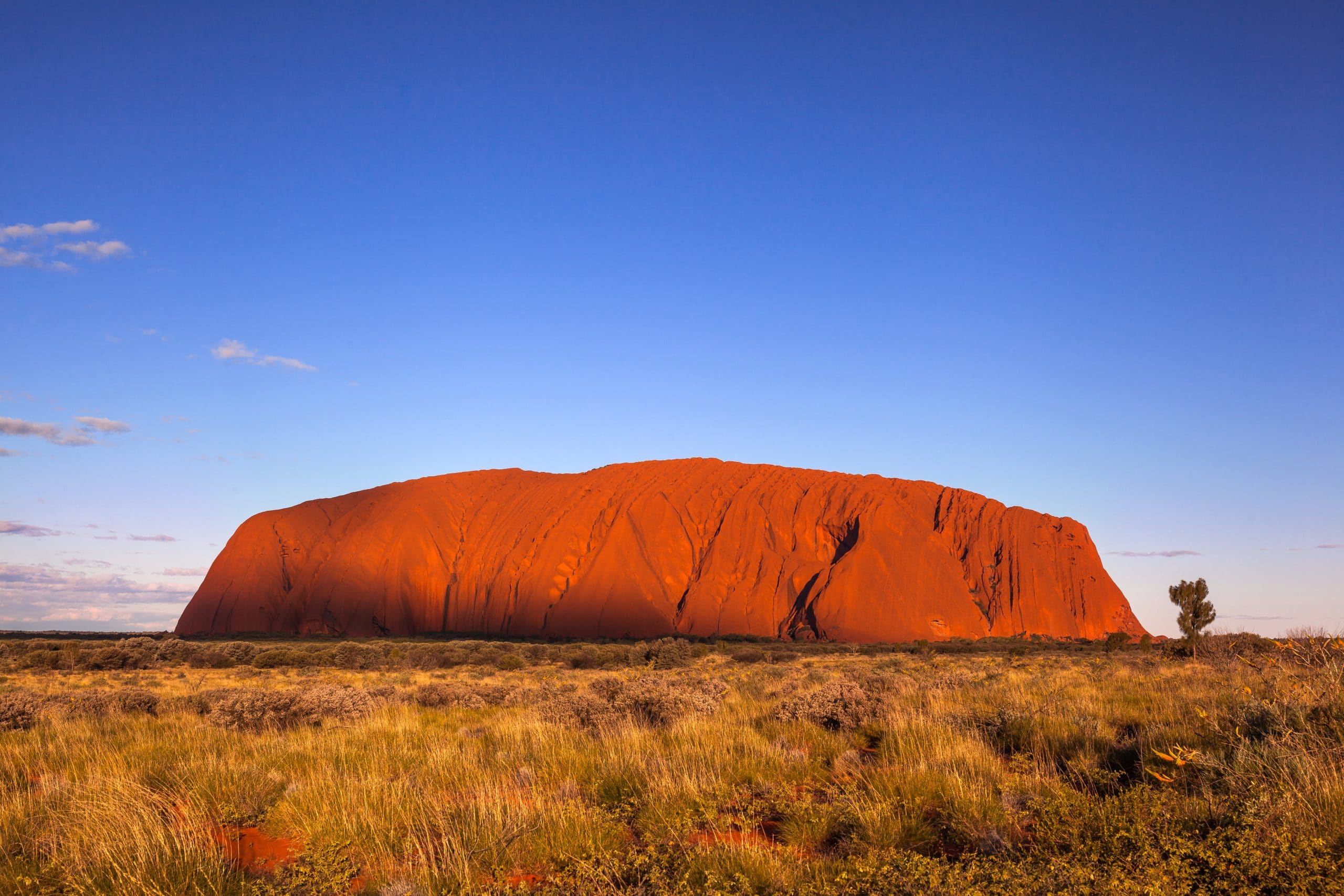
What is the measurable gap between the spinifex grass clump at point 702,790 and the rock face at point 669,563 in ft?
161

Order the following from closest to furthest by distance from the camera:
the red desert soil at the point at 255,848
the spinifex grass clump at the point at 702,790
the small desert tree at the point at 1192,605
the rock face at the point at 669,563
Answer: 1. the spinifex grass clump at the point at 702,790
2. the red desert soil at the point at 255,848
3. the small desert tree at the point at 1192,605
4. the rock face at the point at 669,563

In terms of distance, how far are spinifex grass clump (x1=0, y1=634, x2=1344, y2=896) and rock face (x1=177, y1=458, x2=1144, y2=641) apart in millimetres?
49123

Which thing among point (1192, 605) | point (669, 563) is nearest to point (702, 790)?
point (1192, 605)

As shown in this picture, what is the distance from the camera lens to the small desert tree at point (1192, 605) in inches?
1398

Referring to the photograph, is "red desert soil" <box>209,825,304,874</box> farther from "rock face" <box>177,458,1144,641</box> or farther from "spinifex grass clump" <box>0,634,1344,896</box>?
"rock face" <box>177,458,1144,641</box>

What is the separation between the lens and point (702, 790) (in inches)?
253

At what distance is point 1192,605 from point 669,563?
4002 centimetres

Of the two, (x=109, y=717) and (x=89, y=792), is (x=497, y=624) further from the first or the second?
(x=89, y=792)

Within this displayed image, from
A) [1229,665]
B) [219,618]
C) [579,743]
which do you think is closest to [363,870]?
[579,743]

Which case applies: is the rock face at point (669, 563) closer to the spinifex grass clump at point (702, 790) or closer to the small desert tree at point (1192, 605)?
the small desert tree at point (1192, 605)

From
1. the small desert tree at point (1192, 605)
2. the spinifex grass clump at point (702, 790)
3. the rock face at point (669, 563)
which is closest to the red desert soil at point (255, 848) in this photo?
the spinifex grass clump at point (702, 790)

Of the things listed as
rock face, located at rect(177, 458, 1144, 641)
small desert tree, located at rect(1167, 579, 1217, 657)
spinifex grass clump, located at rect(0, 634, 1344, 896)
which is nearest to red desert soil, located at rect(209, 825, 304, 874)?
spinifex grass clump, located at rect(0, 634, 1344, 896)

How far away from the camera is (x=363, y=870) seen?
16.4ft

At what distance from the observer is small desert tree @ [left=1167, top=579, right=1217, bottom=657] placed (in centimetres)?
3550
